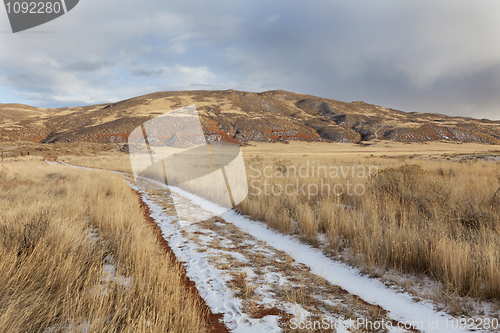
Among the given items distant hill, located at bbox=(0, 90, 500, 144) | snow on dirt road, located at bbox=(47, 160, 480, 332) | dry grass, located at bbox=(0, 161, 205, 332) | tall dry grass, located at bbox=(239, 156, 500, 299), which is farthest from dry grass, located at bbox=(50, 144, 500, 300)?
distant hill, located at bbox=(0, 90, 500, 144)

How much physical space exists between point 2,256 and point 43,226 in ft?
4.26

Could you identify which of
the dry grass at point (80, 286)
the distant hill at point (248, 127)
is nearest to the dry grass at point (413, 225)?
the dry grass at point (80, 286)

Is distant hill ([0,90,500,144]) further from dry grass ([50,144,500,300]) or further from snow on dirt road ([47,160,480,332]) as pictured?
snow on dirt road ([47,160,480,332])

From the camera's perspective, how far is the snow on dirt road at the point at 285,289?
2773mm

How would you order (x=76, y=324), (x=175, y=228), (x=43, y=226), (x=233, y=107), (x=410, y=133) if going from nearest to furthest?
(x=76, y=324), (x=43, y=226), (x=175, y=228), (x=410, y=133), (x=233, y=107)

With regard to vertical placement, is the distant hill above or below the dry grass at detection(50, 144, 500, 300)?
above

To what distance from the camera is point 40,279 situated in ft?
9.02

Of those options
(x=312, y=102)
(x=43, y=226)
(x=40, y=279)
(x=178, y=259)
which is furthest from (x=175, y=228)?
(x=312, y=102)

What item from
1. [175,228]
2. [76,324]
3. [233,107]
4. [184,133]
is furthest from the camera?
[233,107]

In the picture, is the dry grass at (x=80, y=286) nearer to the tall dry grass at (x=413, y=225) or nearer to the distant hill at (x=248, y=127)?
the tall dry grass at (x=413, y=225)

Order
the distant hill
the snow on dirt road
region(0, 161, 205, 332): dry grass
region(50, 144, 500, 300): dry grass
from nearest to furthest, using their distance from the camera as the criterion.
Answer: region(0, 161, 205, 332): dry grass, the snow on dirt road, region(50, 144, 500, 300): dry grass, the distant hill

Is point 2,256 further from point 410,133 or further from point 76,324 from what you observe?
point 410,133

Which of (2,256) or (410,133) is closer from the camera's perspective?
(2,256)

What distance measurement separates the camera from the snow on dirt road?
277 centimetres
